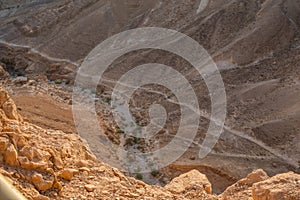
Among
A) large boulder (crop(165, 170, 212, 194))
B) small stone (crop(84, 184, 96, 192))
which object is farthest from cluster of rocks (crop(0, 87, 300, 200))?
large boulder (crop(165, 170, 212, 194))

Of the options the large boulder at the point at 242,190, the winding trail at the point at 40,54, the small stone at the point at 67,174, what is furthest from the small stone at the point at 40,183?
the winding trail at the point at 40,54

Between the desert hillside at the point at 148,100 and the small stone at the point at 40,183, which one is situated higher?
the desert hillside at the point at 148,100

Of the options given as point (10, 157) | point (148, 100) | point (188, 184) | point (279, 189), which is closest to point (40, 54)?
point (148, 100)

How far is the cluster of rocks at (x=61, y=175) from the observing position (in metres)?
6.17

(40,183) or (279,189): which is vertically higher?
(279,189)

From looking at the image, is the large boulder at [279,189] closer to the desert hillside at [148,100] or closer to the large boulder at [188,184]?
the desert hillside at [148,100]

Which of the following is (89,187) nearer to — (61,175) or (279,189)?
(61,175)

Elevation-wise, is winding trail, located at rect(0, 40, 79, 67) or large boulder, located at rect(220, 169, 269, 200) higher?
Answer: winding trail, located at rect(0, 40, 79, 67)

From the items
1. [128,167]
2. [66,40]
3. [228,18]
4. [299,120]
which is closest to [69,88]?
[66,40]

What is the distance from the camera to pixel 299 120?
15672mm

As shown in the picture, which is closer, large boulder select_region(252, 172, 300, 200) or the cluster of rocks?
the cluster of rocks

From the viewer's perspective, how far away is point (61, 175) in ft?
21.9

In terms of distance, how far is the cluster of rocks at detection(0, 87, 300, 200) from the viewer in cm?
617

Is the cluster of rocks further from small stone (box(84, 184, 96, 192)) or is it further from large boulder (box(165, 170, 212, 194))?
large boulder (box(165, 170, 212, 194))
